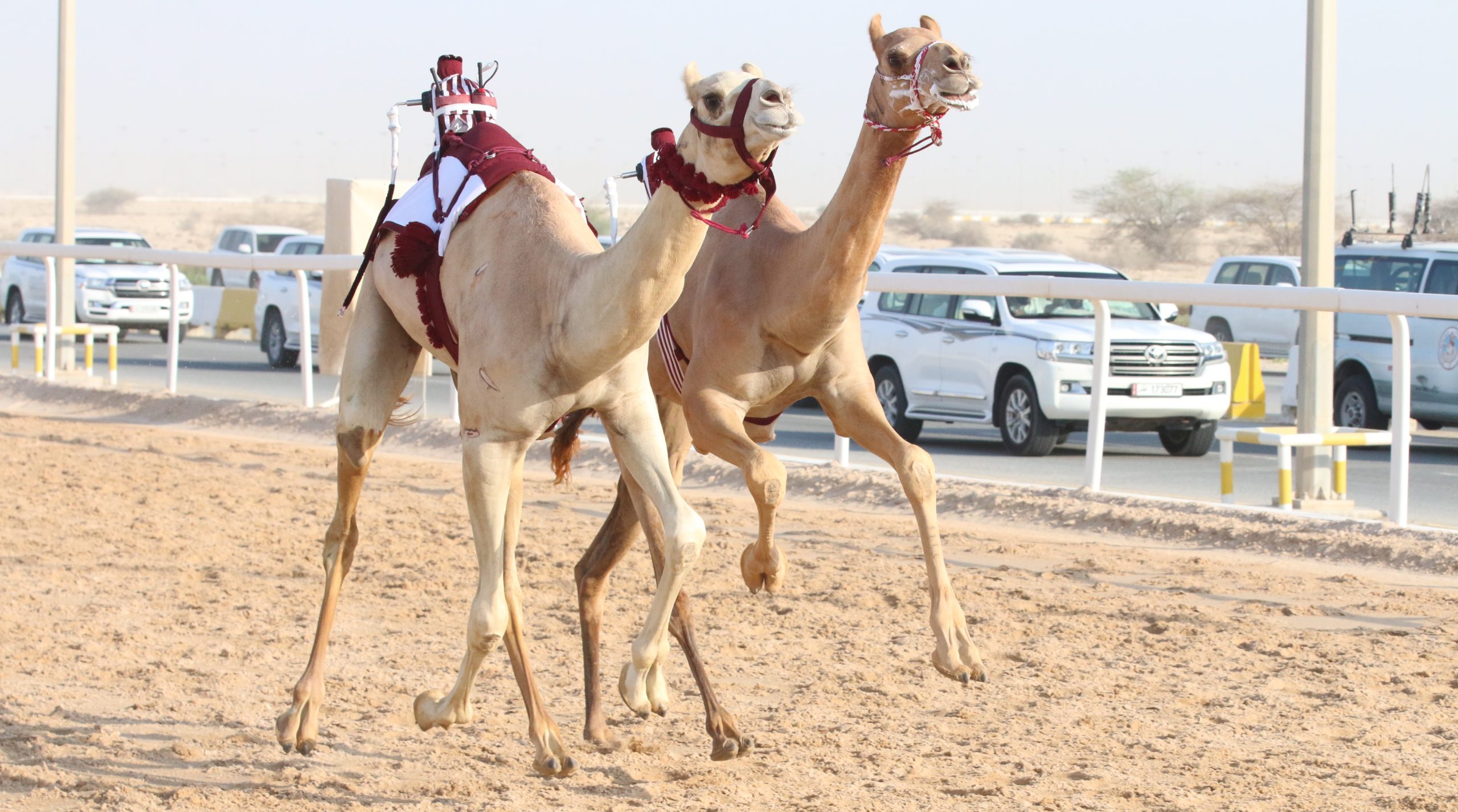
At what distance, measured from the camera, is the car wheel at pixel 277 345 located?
25.9 meters

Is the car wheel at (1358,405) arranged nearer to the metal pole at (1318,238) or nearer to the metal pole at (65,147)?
the metal pole at (1318,238)

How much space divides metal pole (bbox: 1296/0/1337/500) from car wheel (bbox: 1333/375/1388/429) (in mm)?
6063

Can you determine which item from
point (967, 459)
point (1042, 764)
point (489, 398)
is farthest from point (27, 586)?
point (967, 459)

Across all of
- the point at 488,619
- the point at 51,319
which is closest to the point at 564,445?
the point at 488,619

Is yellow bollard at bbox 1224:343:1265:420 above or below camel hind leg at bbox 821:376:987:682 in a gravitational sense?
above

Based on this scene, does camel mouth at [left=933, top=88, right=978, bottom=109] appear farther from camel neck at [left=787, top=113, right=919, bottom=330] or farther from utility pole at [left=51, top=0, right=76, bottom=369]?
utility pole at [left=51, top=0, right=76, bottom=369]

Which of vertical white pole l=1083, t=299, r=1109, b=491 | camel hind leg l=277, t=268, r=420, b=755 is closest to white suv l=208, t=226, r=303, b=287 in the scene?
vertical white pole l=1083, t=299, r=1109, b=491

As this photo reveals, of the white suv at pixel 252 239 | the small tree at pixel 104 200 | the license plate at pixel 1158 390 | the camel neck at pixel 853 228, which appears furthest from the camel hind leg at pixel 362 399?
the small tree at pixel 104 200

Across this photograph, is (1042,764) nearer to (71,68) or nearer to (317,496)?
(317,496)

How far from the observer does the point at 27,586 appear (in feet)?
27.5

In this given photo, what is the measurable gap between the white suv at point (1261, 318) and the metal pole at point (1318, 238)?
1636 cm

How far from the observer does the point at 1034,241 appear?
86.4 m

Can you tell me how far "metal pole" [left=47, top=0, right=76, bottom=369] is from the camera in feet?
64.8

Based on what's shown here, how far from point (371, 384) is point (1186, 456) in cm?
1125
